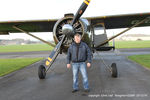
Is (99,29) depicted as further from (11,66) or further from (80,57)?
(11,66)

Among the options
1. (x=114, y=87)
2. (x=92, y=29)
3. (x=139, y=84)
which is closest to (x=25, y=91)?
(x=114, y=87)

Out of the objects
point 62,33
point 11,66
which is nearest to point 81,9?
point 62,33

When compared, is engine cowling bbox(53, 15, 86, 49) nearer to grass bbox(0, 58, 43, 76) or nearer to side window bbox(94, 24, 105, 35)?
side window bbox(94, 24, 105, 35)

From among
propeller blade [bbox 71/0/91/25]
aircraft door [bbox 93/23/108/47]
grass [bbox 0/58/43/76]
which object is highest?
propeller blade [bbox 71/0/91/25]

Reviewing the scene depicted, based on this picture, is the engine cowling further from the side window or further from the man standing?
Answer: the side window

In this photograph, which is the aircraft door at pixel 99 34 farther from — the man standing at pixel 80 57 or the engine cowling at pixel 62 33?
the man standing at pixel 80 57

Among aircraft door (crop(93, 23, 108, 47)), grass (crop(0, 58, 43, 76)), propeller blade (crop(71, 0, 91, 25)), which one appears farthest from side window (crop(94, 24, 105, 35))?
grass (crop(0, 58, 43, 76))

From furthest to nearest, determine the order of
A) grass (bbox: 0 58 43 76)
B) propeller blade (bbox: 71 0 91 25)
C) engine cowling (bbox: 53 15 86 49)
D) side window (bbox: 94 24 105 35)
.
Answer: grass (bbox: 0 58 43 76), side window (bbox: 94 24 105 35), engine cowling (bbox: 53 15 86 49), propeller blade (bbox: 71 0 91 25)

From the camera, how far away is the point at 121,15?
6715 millimetres

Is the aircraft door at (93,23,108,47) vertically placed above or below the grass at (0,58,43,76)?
above

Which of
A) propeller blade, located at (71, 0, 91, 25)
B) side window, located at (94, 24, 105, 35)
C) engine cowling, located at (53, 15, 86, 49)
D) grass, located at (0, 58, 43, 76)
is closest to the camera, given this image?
propeller blade, located at (71, 0, 91, 25)

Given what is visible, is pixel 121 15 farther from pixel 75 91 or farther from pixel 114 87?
pixel 75 91

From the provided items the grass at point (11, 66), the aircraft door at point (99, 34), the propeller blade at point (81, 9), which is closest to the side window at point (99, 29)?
the aircraft door at point (99, 34)

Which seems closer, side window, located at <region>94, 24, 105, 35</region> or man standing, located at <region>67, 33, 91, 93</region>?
man standing, located at <region>67, 33, 91, 93</region>
